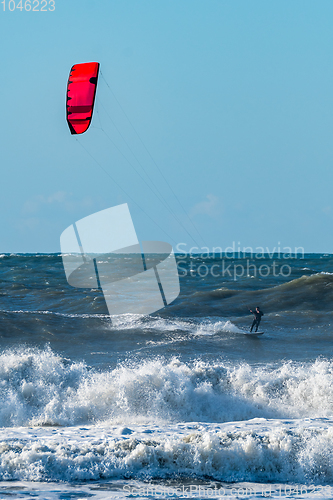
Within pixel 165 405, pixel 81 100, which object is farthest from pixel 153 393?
pixel 81 100

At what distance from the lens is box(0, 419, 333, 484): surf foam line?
6078mm

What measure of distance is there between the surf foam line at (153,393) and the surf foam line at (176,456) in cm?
157

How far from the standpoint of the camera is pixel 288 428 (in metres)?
7.29

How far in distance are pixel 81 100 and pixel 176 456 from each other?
410 inches

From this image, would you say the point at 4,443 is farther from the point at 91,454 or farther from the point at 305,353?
the point at 305,353

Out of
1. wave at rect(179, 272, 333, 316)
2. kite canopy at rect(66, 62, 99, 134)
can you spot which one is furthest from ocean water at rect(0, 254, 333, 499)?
→ kite canopy at rect(66, 62, 99, 134)

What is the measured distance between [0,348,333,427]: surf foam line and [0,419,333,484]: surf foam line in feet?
5.15

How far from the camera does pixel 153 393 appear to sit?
905 cm

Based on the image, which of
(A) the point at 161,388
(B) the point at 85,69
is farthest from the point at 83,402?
(B) the point at 85,69

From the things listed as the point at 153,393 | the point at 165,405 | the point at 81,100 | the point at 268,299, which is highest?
the point at 81,100

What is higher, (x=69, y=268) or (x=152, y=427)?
(x=69, y=268)

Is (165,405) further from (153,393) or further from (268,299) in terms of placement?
(268,299)

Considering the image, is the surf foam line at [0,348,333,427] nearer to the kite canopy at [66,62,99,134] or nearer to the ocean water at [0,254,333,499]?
the ocean water at [0,254,333,499]

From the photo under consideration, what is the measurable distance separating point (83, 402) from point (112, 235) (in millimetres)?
6020
